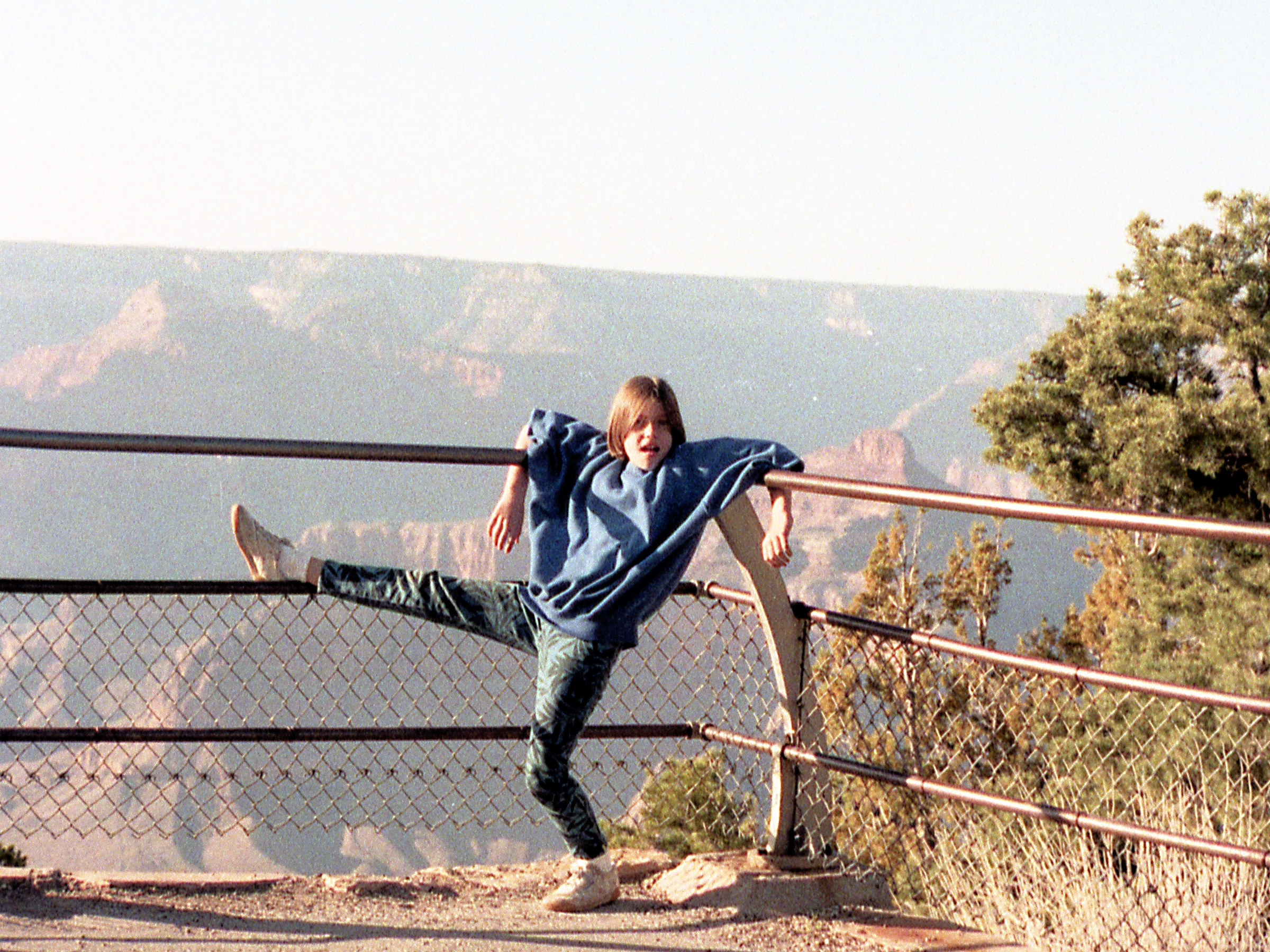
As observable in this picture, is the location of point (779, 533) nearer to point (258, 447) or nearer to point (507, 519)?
point (507, 519)

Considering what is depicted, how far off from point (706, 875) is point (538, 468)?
1.00m

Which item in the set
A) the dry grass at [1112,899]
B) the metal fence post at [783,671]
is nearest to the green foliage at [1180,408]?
the dry grass at [1112,899]

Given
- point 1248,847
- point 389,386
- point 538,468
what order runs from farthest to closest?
point 389,386
point 538,468
point 1248,847

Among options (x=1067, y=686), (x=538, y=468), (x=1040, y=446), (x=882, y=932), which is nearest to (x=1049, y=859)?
(x=1067, y=686)

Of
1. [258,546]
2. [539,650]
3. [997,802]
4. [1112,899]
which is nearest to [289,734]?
[258,546]

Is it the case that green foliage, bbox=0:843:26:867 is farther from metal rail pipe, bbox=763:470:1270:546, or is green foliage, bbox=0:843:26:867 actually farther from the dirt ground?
metal rail pipe, bbox=763:470:1270:546

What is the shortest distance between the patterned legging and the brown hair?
1.38 ft

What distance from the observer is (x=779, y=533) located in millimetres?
2934

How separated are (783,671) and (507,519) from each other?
0.72 metres

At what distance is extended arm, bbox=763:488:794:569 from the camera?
2.93m

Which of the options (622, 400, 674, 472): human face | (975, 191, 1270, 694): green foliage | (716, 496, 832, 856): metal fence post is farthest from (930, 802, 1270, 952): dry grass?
(975, 191, 1270, 694): green foliage

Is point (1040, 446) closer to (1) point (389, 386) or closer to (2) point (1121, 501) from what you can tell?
(2) point (1121, 501)

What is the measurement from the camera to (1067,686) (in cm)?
389

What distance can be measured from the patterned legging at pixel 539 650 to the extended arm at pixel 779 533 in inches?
15.4
